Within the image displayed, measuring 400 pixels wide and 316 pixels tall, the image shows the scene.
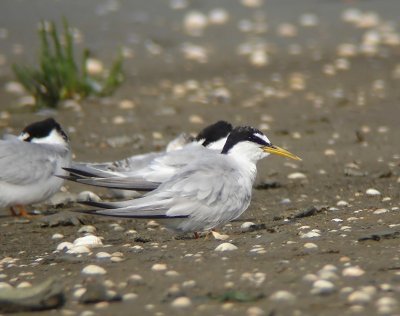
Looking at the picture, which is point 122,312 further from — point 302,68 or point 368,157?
point 302,68

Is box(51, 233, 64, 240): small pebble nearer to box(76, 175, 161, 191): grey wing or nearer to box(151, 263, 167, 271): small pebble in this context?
box(76, 175, 161, 191): grey wing

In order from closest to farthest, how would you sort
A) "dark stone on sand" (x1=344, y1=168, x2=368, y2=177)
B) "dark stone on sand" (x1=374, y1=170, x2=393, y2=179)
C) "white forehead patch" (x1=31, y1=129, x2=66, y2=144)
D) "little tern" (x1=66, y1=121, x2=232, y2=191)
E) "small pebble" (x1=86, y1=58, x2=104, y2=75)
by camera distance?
"little tern" (x1=66, y1=121, x2=232, y2=191) → "white forehead patch" (x1=31, y1=129, x2=66, y2=144) → "dark stone on sand" (x1=374, y1=170, x2=393, y2=179) → "dark stone on sand" (x1=344, y1=168, x2=368, y2=177) → "small pebble" (x1=86, y1=58, x2=104, y2=75)

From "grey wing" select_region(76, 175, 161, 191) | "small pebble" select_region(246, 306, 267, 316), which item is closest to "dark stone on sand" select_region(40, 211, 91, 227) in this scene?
"grey wing" select_region(76, 175, 161, 191)

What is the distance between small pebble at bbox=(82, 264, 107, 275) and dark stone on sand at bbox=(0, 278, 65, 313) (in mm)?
567

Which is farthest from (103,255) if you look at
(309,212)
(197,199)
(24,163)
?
(24,163)

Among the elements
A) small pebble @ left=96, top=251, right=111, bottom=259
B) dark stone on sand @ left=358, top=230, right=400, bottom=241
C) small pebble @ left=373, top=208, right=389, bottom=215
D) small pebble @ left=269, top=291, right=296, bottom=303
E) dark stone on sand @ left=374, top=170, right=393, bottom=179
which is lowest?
small pebble @ left=269, top=291, right=296, bottom=303

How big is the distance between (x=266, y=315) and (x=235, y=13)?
1023 centimetres

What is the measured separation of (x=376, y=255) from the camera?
16.1 feet

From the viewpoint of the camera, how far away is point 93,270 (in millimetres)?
4977

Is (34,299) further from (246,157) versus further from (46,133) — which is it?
(46,133)

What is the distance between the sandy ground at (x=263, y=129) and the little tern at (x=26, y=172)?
0.62 ft

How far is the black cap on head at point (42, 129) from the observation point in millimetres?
7488

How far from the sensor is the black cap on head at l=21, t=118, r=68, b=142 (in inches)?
295

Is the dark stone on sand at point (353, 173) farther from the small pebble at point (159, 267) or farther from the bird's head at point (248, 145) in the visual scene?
the small pebble at point (159, 267)
